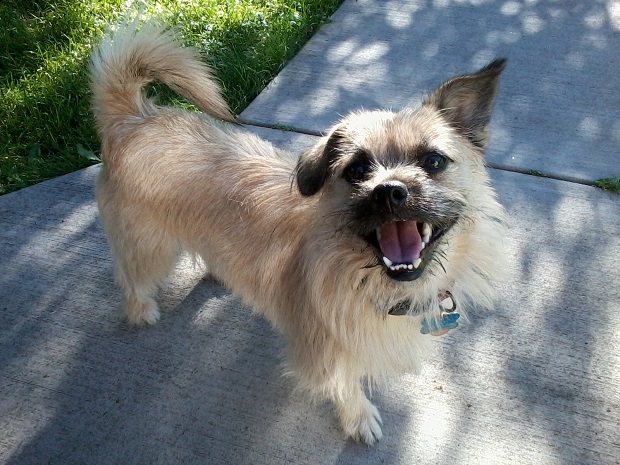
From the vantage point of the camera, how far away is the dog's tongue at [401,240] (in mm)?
1897

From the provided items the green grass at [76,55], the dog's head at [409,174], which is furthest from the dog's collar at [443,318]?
the green grass at [76,55]

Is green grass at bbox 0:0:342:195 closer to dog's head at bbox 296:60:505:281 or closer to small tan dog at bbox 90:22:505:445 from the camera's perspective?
small tan dog at bbox 90:22:505:445

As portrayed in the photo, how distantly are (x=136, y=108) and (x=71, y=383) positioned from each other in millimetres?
1428

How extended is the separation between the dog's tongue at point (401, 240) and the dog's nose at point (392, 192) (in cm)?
14

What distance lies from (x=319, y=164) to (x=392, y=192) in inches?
16.0

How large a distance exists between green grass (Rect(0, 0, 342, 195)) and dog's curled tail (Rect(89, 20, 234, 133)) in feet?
5.19

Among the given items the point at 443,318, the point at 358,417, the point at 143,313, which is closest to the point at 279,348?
the point at 358,417

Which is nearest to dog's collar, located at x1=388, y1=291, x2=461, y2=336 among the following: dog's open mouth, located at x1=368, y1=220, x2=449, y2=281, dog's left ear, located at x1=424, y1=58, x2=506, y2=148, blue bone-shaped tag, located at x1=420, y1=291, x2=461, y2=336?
blue bone-shaped tag, located at x1=420, y1=291, x2=461, y2=336

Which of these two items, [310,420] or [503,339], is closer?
[310,420]

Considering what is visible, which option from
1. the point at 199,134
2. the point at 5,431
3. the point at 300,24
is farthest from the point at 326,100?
the point at 5,431

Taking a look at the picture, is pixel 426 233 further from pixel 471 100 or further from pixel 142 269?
pixel 142 269

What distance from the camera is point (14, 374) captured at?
2877mm

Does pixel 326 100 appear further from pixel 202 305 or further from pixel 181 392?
pixel 181 392

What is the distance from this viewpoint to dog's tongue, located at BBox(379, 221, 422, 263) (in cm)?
190
